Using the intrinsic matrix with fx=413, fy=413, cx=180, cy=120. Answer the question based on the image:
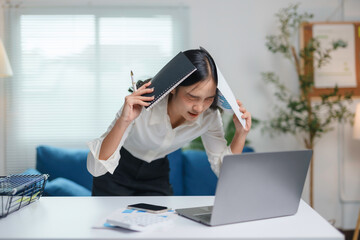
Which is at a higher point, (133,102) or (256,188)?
(133,102)

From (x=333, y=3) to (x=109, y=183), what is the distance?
9.63ft

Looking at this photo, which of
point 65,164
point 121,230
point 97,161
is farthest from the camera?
point 65,164

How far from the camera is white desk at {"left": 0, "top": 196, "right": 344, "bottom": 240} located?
109cm

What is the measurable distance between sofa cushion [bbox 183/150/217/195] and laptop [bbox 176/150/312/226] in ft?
6.25

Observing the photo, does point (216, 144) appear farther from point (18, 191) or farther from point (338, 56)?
point (338, 56)

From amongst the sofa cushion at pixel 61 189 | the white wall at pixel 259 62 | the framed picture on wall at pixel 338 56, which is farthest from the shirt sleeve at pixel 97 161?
the framed picture on wall at pixel 338 56

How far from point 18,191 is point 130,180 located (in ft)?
2.10

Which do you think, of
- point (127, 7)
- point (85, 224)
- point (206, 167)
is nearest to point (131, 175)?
point (85, 224)

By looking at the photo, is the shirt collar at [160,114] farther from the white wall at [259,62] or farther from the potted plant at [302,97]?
the white wall at [259,62]

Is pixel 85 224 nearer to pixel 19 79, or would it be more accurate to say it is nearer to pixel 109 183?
pixel 109 183

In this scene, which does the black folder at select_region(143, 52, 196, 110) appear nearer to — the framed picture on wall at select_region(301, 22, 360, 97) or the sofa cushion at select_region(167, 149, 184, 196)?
the sofa cushion at select_region(167, 149, 184, 196)

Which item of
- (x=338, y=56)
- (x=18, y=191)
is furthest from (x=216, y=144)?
(x=338, y=56)

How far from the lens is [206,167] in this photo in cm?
327

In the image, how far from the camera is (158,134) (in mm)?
1807
